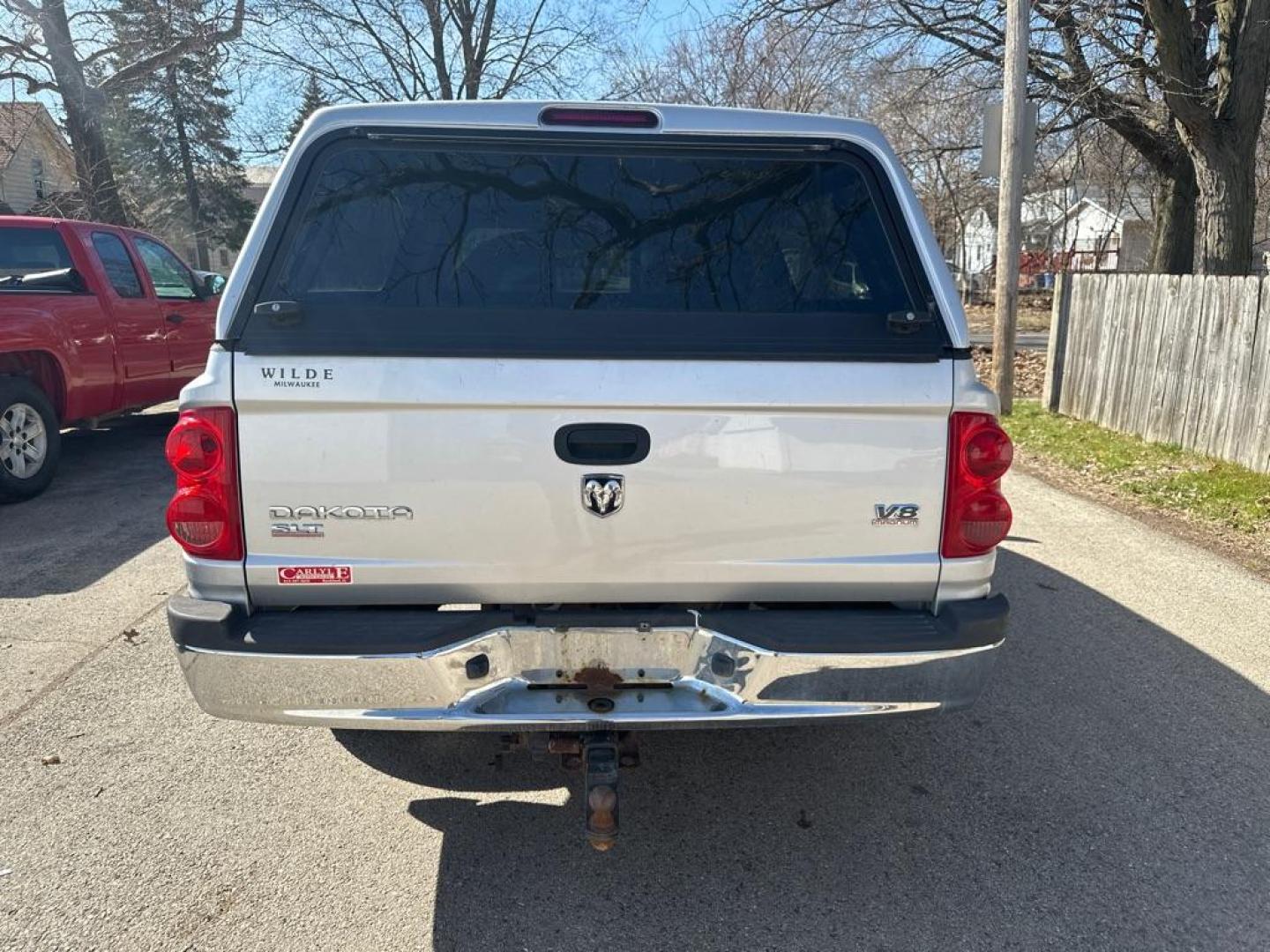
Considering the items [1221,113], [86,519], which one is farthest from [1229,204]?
[86,519]

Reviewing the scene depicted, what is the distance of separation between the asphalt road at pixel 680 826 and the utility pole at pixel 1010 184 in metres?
6.10

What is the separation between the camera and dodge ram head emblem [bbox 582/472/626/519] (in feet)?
7.98

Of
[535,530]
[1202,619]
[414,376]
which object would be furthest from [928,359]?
[1202,619]

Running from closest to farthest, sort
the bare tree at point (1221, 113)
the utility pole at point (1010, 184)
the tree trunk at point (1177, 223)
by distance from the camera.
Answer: the utility pole at point (1010, 184) → the bare tree at point (1221, 113) → the tree trunk at point (1177, 223)

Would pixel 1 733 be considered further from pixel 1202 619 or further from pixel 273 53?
pixel 273 53

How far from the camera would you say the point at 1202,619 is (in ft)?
15.7

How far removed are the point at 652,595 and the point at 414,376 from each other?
875mm

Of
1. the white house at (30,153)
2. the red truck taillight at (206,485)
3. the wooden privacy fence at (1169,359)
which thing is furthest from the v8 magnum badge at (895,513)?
the white house at (30,153)

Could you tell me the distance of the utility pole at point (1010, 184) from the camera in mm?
9445

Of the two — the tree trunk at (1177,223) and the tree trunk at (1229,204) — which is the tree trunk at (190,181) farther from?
the tree trunk at (1229,204)

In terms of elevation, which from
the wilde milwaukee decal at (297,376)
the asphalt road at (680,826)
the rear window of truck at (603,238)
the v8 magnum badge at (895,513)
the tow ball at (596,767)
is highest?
the rear window of truck at (603,238)

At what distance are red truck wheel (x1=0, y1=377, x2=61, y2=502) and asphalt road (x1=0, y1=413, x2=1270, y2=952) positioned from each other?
2.83 m

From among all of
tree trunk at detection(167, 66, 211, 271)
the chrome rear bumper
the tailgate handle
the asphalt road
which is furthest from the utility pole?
tree trunk at detection(167, 66, 211, 271)

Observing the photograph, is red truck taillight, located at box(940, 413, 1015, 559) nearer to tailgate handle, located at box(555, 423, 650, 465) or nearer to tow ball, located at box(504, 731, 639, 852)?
tailgate handle, located at box(555, 423, 650, 465)
